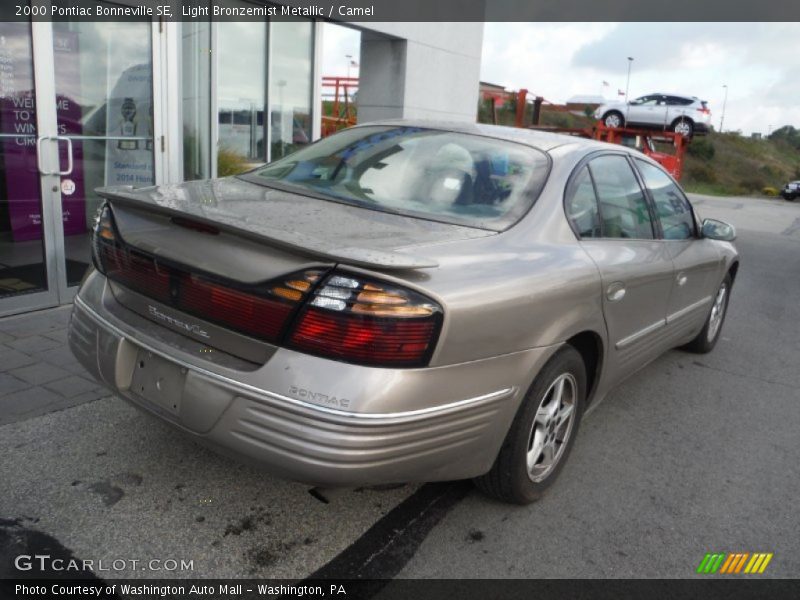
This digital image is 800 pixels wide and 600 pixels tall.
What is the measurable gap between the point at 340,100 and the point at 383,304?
1484 centimetres

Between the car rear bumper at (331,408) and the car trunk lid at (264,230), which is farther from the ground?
the car trunk lid at (264,230)

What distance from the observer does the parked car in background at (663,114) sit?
20.0 metres

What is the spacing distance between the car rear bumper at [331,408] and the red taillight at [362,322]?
0.14ft

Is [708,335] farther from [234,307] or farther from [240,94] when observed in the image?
[240,94]

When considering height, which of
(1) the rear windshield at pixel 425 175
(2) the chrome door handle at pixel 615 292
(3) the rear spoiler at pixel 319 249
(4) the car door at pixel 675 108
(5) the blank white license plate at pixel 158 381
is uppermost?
(4) the car door at pixel 675 108

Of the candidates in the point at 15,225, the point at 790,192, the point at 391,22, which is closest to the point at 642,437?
the point at 15,225

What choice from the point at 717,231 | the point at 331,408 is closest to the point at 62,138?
the point at 331,408

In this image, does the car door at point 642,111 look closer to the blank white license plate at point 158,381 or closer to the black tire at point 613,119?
the black tire at point 613,119

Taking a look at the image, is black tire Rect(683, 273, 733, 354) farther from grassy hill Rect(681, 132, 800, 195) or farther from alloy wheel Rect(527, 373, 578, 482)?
grassy hill Rect(681, 132, 800, 195)

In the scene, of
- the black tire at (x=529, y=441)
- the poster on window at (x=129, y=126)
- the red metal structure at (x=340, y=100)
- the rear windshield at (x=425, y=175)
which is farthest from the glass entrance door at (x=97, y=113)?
the red metal structure at (x=340, y=100)

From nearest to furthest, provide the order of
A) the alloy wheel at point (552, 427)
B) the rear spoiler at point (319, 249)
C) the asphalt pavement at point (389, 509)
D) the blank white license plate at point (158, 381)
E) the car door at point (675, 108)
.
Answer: the rear spoiler at point (319, 249)
the blank white license plate at point (158, 381)
the asphalt pavement at point (389, 509)
the alloy wheel at point (552, 427)
the car door at point (675, 108)

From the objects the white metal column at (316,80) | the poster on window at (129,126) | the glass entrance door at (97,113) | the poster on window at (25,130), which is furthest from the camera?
the white metal column at (316,80)

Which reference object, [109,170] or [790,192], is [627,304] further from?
[790,192]

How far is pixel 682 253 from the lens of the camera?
4191 millimetres
